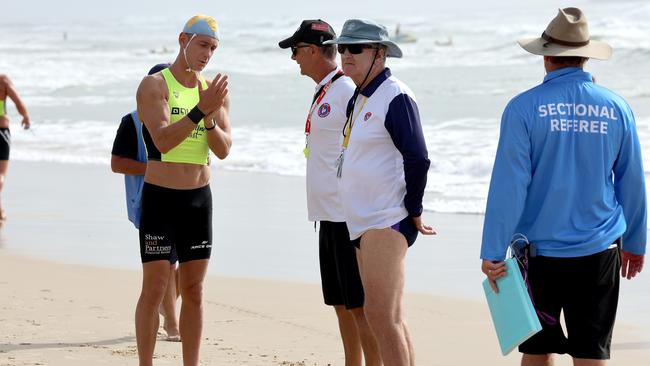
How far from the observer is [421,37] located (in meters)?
57.4

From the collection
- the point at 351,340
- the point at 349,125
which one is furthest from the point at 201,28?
the point at 351,340

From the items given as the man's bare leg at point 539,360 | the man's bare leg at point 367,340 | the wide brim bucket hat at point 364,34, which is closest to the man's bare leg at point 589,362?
the man's bare leg at point 539,360

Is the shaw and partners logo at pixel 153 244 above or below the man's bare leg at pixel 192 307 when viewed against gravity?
above

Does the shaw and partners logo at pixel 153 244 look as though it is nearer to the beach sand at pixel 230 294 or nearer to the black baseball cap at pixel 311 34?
the beach sand at pixel 230 294

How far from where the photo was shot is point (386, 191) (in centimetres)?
454

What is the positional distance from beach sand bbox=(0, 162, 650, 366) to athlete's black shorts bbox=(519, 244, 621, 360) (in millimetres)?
2092

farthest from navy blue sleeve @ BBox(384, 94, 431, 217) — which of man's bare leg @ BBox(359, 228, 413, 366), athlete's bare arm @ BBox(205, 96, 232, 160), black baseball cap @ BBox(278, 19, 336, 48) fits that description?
athlete's bare arm @ BBox(205, 96, 232, 160)

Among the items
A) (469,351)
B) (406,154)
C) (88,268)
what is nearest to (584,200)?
(406,154)

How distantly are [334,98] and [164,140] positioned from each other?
2.66ft

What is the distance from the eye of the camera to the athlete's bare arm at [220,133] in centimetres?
534

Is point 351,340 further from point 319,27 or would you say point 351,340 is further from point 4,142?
point 4,142

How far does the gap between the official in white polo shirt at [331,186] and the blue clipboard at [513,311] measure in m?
1.22

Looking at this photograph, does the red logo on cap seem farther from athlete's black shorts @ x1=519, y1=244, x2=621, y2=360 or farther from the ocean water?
the ocean water

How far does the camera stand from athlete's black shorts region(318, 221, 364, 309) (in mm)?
5180
